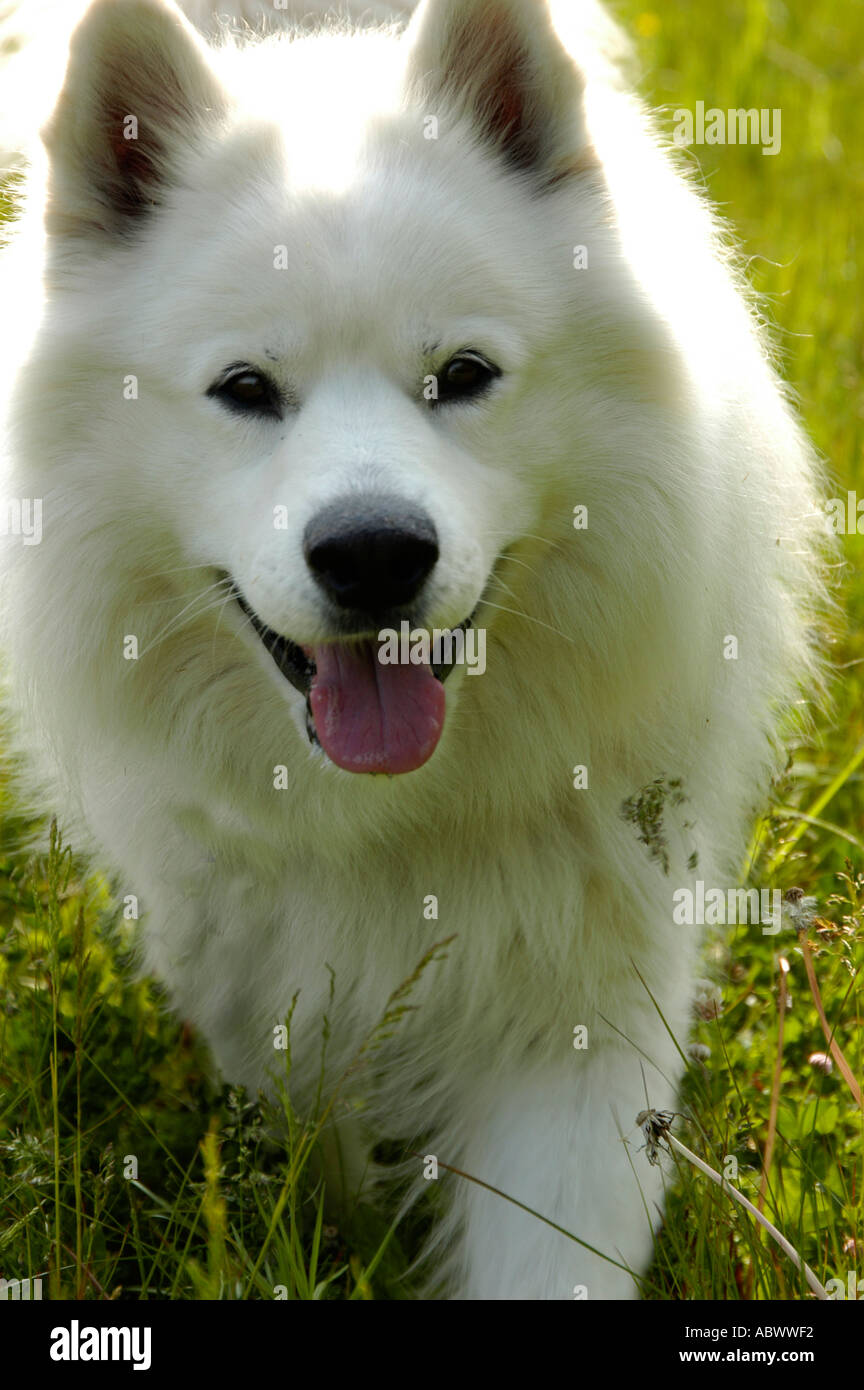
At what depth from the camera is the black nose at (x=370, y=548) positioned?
90.6 inches

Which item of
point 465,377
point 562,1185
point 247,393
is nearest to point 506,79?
point 465,377

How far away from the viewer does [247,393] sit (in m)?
2.54

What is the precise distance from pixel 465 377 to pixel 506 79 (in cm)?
65

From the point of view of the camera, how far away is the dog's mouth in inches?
99.6

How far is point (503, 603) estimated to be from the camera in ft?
8.89

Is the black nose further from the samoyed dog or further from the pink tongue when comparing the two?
the pink tongue

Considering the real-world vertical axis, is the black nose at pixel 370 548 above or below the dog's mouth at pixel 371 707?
above

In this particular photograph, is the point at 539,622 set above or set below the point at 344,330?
below

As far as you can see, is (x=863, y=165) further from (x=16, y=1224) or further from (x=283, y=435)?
(x=16, y=1224)

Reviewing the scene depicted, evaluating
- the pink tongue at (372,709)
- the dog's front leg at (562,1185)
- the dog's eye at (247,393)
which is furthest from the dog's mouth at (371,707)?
the dog's front leg at (562,1185)

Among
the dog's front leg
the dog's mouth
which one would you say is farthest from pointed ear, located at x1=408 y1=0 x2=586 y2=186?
the dog's front leg

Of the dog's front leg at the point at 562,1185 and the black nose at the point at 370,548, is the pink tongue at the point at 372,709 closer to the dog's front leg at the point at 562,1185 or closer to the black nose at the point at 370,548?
the black nose at the point at 370,548

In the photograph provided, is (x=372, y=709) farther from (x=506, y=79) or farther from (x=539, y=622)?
(x=506, y=79)

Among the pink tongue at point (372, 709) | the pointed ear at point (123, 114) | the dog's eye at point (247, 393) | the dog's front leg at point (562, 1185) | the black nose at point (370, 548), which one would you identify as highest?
the pointed ear at point (123, 114)
